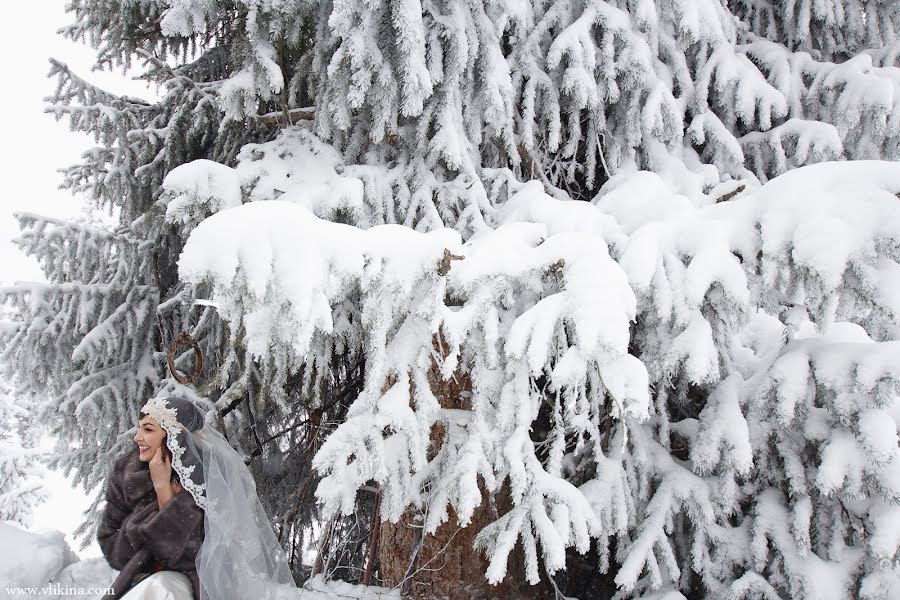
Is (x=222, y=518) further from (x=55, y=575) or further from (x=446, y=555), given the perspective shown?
(x=55, y=575)

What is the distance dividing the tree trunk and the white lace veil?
607mm

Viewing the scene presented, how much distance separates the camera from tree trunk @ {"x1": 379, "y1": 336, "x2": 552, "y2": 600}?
9.17 feet

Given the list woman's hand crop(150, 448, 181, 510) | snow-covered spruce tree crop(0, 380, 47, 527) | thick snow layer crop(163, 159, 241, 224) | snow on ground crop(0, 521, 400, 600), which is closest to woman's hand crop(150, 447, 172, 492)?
woman's hand crop(150, 448, 181, 510)

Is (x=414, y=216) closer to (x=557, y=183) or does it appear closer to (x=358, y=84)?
(x=358, y=84)

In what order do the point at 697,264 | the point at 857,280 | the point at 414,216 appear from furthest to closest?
1. the point at 414,216
2. the point at 697,264
3. the point at 857,280

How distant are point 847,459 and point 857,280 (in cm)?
91

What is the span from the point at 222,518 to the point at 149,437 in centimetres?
53

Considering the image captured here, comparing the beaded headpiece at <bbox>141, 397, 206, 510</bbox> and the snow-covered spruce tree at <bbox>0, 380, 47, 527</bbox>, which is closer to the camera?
the beaded headpiece at <bbox>141, 397, 206, 510</bbox>

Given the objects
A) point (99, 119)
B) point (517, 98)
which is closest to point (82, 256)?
point (99, 119)

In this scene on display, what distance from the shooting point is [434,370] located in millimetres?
2801

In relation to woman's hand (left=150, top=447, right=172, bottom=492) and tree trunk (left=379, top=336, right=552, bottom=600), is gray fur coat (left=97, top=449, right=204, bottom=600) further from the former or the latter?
tree trunk (left=379, top=336, right=552, bottom=600)

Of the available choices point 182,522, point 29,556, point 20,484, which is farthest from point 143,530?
point 20,484

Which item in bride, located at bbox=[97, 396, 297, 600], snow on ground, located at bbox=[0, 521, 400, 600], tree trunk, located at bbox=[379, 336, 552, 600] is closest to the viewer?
bride, located at bbox=[97, 396, 297, 600]

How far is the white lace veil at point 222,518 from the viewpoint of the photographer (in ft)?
8.30
